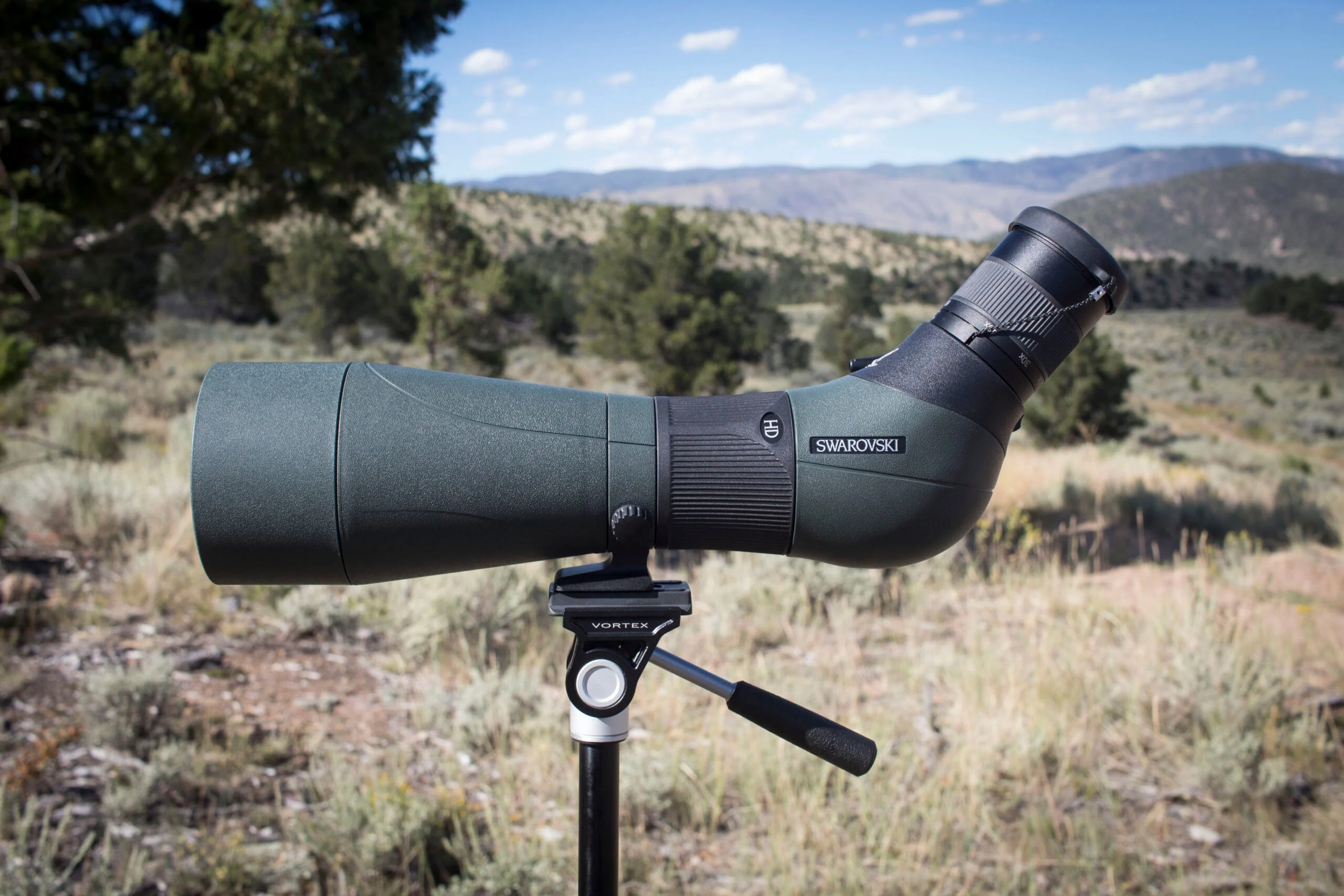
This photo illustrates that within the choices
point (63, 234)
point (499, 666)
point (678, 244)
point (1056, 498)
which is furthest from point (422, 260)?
point (499, 666)

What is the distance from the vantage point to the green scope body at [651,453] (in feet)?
3.59

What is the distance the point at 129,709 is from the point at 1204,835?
3.71 metres

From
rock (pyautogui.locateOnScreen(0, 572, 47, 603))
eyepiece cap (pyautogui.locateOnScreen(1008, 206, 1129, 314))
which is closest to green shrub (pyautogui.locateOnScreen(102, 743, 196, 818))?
rock (pyautogui.locateOnScreen(0, 572, 47, 603))

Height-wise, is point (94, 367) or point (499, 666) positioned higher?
point (94, 367)

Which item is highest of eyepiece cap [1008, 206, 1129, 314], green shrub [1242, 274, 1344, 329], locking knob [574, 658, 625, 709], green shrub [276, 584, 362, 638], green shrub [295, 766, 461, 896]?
green shrub [1242, 274, 1344, 329]

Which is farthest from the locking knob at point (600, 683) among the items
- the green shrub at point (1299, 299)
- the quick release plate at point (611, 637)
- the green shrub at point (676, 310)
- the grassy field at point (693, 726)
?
the green shrub at point (1299, 299)

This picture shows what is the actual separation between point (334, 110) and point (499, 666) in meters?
3.76

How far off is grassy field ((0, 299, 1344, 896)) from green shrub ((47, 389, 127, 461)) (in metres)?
2.40

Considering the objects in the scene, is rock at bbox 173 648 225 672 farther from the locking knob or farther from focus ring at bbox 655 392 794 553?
focus ring at bbox 655 392 794 553

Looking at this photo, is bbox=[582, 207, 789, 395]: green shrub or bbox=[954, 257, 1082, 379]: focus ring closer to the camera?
bbox=[954, 257, 1082, 379]: focus ring

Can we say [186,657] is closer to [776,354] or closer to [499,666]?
[499,666]

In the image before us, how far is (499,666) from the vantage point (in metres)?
3.94

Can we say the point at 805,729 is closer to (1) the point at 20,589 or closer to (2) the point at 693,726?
(2) the point at 693,726

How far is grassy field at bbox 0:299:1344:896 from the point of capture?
248cm
